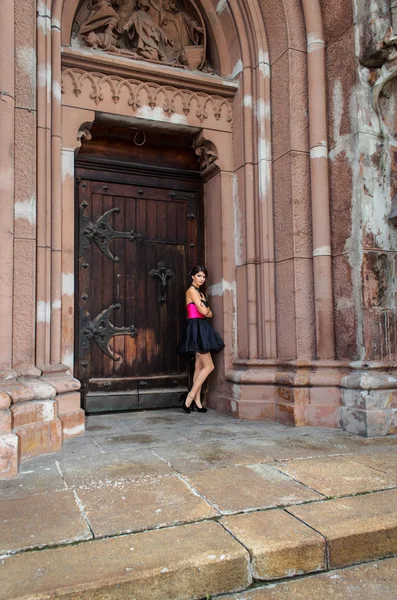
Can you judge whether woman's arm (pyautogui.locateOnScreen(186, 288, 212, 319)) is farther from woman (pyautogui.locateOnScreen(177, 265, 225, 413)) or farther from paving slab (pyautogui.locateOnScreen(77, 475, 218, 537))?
paving slab (pyautogui.locateOnScreen(77, 475, 218, 537))

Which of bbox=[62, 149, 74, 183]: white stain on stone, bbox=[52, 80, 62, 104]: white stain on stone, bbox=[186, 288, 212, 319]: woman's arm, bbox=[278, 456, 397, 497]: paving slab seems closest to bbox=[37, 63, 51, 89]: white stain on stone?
bbox=[52, 80, 62, 104]: white stain on stone

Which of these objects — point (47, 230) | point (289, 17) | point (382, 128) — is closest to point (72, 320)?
point (47, 230)

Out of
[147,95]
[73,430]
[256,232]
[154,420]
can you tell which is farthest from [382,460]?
[147,95]

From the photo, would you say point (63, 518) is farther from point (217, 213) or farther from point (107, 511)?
point (217, 213)

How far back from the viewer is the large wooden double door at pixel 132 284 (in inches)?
205

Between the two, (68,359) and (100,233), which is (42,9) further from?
(68,359)

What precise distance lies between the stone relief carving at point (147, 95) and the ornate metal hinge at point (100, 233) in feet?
3.72

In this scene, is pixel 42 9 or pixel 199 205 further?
pixel 199 205

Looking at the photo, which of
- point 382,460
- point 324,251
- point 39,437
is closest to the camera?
point 382,460

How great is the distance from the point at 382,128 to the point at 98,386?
12.4 feet

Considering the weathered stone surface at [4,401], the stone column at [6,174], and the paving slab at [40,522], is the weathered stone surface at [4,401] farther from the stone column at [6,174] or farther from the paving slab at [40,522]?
the paving slab at [40,522]

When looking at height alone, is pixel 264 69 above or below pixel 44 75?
above

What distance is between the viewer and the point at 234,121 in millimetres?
5547

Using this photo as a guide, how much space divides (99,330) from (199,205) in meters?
1.91
